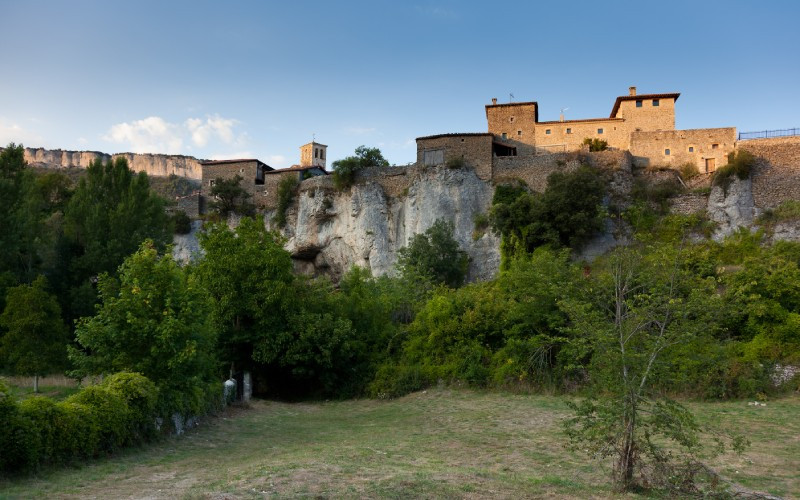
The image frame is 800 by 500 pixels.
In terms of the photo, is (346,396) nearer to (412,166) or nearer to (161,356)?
(161,356)

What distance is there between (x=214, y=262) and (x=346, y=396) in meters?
7.96

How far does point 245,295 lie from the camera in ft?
86.5

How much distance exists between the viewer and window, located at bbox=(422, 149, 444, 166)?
4753 centimetres

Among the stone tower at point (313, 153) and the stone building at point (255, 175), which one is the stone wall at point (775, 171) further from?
the stone tower at point (313, 153)

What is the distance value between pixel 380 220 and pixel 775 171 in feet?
87.2

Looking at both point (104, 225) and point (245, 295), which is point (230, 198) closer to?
point (104, 225)

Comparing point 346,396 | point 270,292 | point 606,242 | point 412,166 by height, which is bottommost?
point 346,396

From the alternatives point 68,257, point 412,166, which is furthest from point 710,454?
point 412,166

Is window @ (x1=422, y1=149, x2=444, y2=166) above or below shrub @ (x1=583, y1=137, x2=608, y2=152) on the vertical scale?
below

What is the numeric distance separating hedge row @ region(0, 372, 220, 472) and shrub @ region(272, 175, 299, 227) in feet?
118

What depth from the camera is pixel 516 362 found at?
A: 25969 mm

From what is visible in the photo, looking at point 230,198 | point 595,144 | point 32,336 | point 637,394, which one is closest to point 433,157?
point 595,144

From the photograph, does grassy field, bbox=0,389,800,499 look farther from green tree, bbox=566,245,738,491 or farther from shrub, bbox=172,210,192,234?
shrub, bbox=172,210,192,234

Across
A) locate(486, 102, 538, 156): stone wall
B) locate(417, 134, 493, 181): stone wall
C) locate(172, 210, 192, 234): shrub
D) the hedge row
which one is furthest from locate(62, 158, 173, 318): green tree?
locate(486, 102, 538, 156): stone wall
